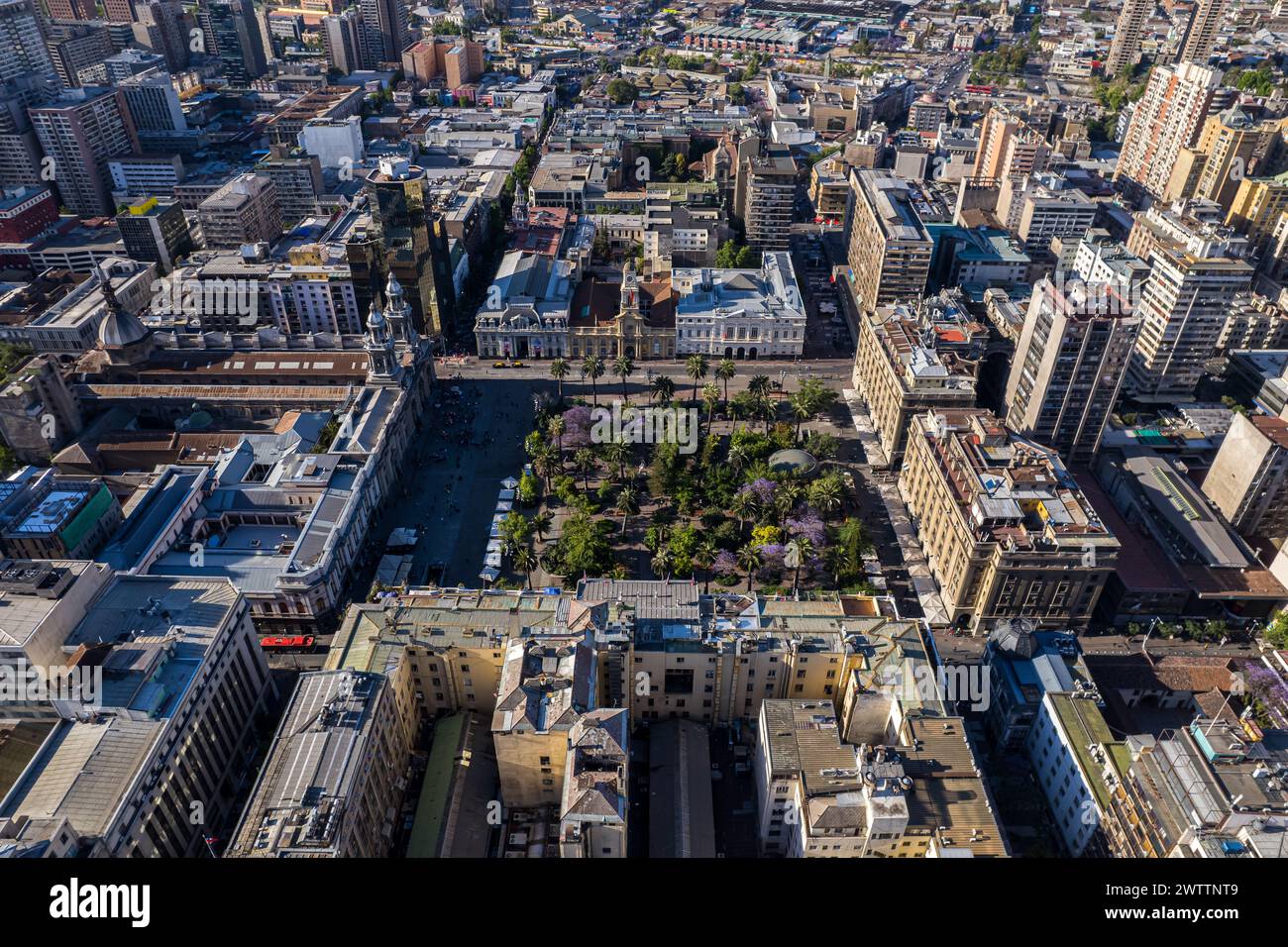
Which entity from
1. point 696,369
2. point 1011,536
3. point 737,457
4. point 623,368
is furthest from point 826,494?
point 623,368

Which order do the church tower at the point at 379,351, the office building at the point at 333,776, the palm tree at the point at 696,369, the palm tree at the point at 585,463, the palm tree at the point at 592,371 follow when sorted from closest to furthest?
1. the office building at the point at 333,776
2. the palm tree at the point at 585,463
3. the church tower at the point at 379,351
4. the palm tree at the point at 592,371
5. the palm tree at the point at 696,369

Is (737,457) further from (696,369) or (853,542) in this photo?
(853,542)

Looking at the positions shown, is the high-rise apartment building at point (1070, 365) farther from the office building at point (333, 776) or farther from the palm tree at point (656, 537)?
the office building at point (333, 776)

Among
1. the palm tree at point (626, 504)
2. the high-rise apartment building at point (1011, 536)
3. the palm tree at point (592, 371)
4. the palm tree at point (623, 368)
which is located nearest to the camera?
the high-rise apartment building at point (1011, 536)

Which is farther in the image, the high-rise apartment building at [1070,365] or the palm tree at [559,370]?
the palm tree at [559,370]

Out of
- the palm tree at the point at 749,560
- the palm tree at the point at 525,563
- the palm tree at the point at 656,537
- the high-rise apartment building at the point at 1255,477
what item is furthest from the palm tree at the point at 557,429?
the high-rise apartment building at the point at 1255,477

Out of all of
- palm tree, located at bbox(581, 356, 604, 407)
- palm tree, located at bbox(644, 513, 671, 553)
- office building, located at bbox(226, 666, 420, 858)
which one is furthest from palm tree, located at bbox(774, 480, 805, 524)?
office building, located at bbox(226, 666, 420, 858)
